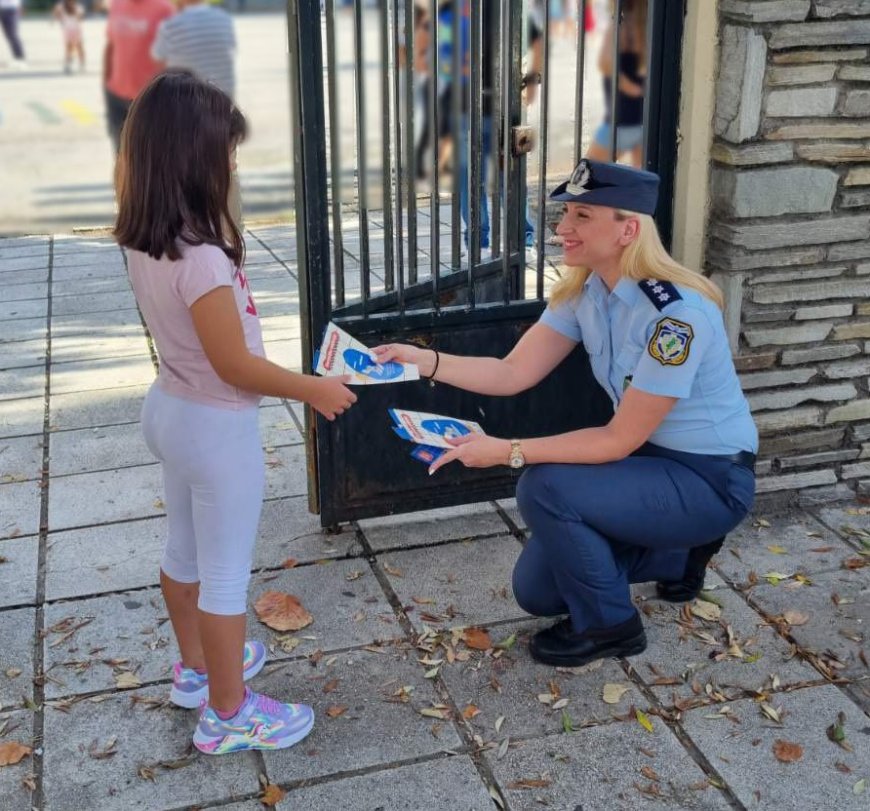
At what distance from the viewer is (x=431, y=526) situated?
4.23 m

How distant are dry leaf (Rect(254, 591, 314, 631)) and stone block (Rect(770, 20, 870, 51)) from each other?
7.96ft

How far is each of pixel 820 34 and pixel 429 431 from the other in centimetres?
195

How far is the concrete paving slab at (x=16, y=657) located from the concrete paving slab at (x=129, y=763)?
0.14 meters

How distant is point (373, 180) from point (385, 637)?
8.37 m

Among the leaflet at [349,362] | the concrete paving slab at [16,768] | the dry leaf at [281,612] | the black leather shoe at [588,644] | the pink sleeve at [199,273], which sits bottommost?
the dry leaf at [281,612]

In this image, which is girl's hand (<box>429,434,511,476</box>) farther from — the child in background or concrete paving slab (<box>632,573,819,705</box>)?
the child in background

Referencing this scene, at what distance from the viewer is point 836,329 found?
4.20m

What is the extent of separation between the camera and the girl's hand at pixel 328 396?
2.72m

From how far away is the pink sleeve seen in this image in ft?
8.14

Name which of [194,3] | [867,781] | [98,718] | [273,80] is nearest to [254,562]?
[98,718]

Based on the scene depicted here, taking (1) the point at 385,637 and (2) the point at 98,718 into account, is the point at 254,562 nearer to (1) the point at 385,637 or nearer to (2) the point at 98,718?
(1) the point at 385,637

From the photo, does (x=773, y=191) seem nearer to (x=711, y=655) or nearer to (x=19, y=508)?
(x=711, y=655)

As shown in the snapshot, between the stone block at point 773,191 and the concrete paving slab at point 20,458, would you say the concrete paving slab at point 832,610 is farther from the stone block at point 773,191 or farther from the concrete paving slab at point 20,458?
the concrete paving slab at point 20,458

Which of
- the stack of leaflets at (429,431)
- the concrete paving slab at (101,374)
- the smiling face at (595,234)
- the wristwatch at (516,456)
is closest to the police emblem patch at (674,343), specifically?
the smiling face at (595,234)
